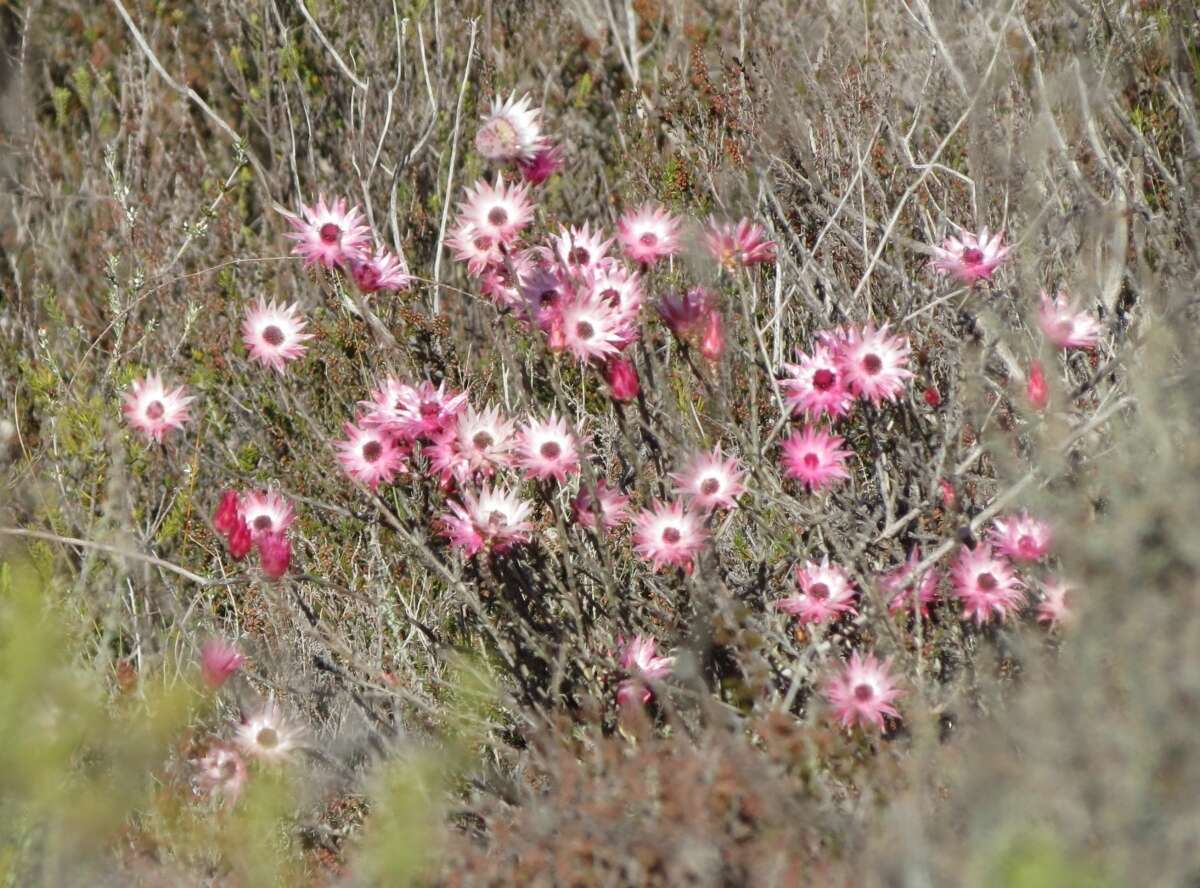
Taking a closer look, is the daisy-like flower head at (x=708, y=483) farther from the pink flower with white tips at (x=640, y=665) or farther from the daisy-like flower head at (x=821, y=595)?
the pink flower with white tips at (x=640, y=665)

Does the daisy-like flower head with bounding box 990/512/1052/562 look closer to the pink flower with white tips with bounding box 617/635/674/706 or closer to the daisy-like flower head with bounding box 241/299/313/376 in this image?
the pink flower with white tips with bounding box 617/635/674/706

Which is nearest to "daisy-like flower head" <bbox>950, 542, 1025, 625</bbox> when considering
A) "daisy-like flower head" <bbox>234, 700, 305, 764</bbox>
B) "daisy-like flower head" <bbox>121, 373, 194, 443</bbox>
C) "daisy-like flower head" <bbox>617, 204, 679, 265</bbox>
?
"daisy-like flower head" <bbox>617, 204, 679, 265</bbox>

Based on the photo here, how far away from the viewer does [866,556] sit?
2686 mm

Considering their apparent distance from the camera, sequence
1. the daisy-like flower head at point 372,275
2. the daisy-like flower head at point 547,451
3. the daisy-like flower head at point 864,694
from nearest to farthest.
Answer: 1. the daisy-like flower head at point 864,694
2. the daisy-like flower head at point 547,451
3. the daisy-like flower head at point 372,275

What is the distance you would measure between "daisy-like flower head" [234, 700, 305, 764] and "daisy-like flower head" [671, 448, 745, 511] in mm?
756

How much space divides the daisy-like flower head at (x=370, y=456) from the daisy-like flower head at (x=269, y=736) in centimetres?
42

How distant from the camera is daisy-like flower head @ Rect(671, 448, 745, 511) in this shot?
241 centimetres

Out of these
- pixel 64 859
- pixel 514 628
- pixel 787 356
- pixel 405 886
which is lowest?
pixel 405 886

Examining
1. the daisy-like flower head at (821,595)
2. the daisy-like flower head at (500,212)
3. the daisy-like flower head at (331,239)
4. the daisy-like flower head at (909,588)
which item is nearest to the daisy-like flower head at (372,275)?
the daisy-like flower head at (331,239)

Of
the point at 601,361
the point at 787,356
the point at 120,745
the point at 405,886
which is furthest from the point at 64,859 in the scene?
the point at 787,356

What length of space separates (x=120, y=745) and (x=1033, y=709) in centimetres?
118

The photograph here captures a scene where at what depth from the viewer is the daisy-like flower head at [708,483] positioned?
94.7 inches

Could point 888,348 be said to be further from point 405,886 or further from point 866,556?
point 405,886

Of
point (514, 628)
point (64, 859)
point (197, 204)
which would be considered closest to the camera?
point (64, 859)
